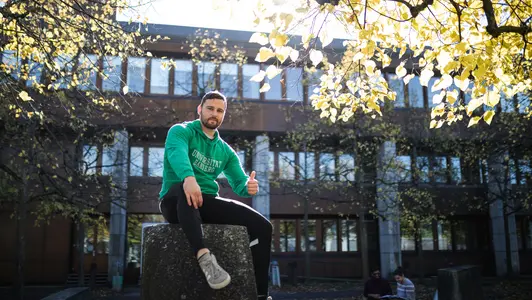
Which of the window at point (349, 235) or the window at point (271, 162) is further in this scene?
the window at point (349, 235)

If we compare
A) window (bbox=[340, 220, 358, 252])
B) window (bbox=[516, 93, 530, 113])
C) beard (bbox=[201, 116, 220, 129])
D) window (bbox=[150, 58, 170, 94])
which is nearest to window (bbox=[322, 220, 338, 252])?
window (bbox=[340, 220, 358, 252])

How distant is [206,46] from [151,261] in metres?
18.2

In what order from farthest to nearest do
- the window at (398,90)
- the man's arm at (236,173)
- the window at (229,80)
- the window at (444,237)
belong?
the window at (444,237) < the window at (398,90) < the window at (229,80) < the man's arm at (236,173)

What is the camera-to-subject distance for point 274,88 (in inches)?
1048

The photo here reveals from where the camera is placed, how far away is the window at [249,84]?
1021 inches

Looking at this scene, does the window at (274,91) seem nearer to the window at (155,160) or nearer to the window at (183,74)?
the window at (183,74)

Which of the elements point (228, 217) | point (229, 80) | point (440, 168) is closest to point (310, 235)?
point (440, 168)

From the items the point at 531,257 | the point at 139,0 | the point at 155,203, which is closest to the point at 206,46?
the point at 155,203

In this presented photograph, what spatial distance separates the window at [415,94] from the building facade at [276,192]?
0.20 feet

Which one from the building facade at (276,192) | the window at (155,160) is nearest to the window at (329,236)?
the building facade at (276,192)

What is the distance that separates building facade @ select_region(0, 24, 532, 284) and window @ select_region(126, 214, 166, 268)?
0.16 ft

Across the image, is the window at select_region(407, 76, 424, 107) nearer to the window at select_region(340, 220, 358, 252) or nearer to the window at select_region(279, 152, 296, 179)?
the window at select_region(279, 152, 296, 179)

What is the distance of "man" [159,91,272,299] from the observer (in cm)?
366

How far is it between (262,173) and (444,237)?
1179cm
